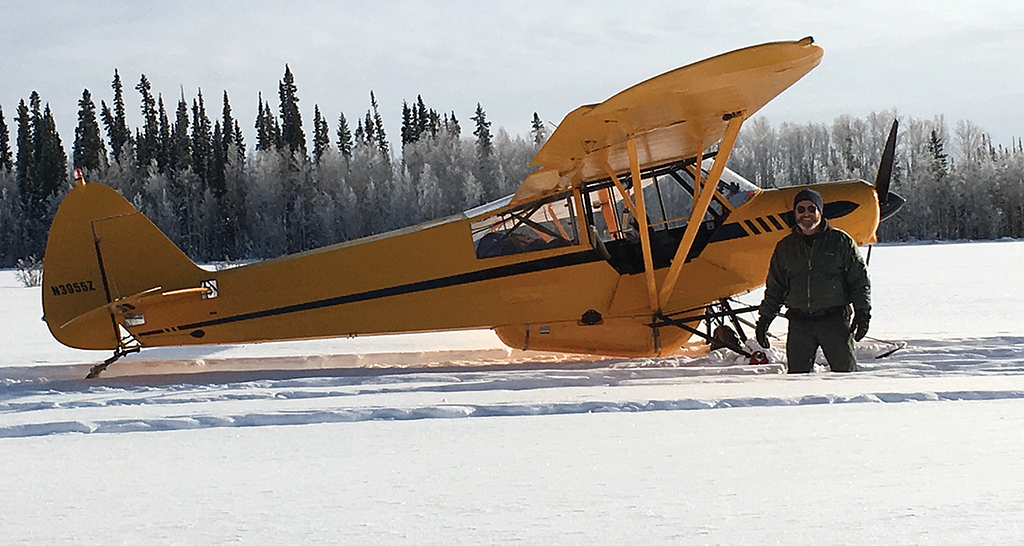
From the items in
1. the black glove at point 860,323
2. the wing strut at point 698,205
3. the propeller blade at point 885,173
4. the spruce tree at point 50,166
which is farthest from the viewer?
the spruce tree at point 50,166

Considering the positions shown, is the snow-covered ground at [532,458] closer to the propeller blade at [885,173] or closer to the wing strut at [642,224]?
the wing strut at [642,224]

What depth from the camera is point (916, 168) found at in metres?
67.2

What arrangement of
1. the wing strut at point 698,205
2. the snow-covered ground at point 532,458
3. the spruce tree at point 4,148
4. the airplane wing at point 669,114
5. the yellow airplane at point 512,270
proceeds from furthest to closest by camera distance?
the spruce tree at point 4,148
the yellow airplane at point 512,270
the wing strut at point 698,205
the airplane wing at point 669,114
the snow-covered ground at point 532,458

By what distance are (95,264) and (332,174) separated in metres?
68.6

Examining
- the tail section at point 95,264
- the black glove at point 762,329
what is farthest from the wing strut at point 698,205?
the tail section at point 95,264

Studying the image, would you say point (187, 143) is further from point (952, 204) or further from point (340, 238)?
point (952, 204)

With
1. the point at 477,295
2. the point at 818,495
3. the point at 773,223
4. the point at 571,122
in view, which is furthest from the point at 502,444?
the point at 773,223

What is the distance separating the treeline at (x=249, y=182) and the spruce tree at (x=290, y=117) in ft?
1.09

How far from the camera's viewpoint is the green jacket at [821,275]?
562 cm

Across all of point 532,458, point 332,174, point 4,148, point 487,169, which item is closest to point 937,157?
point 487,169

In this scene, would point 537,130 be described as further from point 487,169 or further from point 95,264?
point 95,264

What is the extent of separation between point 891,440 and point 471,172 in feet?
225

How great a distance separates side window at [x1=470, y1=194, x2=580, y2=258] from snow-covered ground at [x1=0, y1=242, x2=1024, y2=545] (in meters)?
1.30

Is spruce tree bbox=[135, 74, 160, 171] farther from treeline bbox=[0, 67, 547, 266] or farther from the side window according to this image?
the side window
